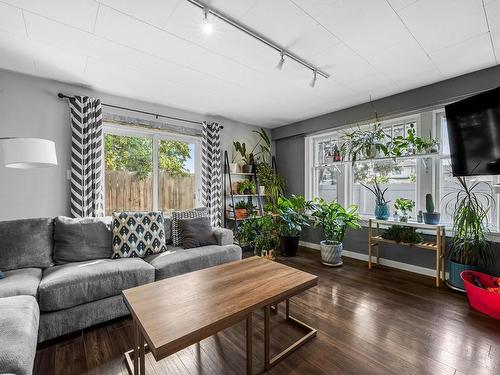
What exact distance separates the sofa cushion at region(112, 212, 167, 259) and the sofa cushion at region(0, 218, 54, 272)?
1.81ft

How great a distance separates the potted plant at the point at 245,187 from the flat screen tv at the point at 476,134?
2796 mm

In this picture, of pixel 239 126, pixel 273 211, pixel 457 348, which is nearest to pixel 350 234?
pixel 273 211

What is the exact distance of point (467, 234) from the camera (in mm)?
2463

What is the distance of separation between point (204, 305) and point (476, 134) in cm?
282

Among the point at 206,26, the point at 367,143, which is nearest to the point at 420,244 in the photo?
the point at 367,143

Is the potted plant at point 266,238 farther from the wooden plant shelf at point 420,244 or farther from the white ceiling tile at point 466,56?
the white ceiling tile at point 466,56

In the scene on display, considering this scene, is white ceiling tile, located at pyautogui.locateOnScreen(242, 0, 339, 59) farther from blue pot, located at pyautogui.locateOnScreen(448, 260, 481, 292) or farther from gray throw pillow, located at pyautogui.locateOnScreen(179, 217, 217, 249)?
blue pot, located at pyautogui.locateOnScreen(448, 260, 481, 292)

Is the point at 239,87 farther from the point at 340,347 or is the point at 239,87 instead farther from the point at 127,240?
the point at 340,347

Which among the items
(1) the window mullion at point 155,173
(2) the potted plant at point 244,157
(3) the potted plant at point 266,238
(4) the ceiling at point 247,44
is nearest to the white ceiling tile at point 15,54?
(4) the ceiling at point 247,44

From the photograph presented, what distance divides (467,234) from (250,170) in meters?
3.04

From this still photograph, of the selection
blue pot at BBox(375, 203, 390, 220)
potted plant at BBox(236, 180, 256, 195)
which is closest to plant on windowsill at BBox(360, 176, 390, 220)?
blue pot at BBox(375, 203, 390, 220)

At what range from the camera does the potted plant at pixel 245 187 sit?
426cm

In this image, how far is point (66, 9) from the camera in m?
1.65

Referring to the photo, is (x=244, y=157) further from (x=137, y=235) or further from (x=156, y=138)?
(x=137, y=235)
